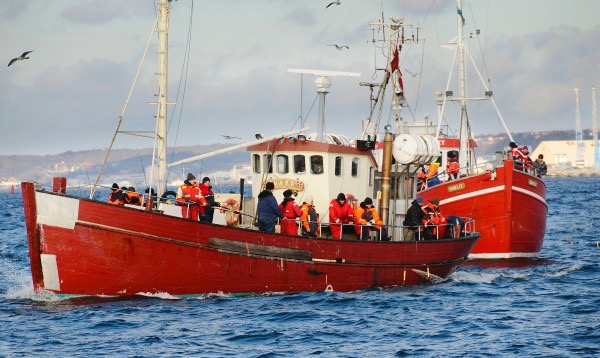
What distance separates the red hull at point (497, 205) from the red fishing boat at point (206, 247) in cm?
774

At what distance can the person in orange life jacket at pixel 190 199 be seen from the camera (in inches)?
957

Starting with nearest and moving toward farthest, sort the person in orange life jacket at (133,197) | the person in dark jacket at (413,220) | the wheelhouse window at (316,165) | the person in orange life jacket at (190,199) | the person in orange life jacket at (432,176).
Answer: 1. the person in orange life jacket at (133,197)
2. the person in orange life jacket at (190,199)
3. the wheelhouse window at (316,165)
4. the person in dark jacket at (413,220)
5. the person in orange life jacket at (432,176)

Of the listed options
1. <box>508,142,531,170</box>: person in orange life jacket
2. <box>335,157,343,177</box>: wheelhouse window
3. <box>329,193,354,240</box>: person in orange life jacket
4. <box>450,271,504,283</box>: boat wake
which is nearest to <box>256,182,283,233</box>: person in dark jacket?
<box>329,193,354,240</box>: person in orange life jacket

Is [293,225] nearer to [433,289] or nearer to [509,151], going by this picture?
[433,289]

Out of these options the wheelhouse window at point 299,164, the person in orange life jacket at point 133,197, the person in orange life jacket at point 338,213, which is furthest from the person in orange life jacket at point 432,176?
the person in orange life jacket at point 133,197

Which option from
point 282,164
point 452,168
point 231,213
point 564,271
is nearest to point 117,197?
point 231,213

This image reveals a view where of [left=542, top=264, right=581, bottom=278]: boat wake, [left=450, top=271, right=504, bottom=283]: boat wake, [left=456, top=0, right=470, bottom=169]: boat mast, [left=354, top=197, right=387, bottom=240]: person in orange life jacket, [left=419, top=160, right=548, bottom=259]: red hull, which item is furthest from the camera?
[left=456, top=0, right=470, bottom=169]: boat mast

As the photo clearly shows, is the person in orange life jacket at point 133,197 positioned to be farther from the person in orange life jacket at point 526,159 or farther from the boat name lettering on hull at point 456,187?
the person in orange life jacket at point 526,159

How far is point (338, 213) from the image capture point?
82.3 ft

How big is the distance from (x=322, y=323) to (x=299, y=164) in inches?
248

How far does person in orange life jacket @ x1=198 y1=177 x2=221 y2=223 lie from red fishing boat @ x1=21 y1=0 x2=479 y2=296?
0.77m

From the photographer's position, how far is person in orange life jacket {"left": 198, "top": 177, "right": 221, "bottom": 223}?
2442 centimetres

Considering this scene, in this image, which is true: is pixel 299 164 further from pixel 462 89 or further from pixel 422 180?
pixel 462 89

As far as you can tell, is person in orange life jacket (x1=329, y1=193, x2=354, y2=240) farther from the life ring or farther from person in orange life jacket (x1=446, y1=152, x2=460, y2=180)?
person in orange life jacket (x1=446, y1=152, x2=460, y2=180)
